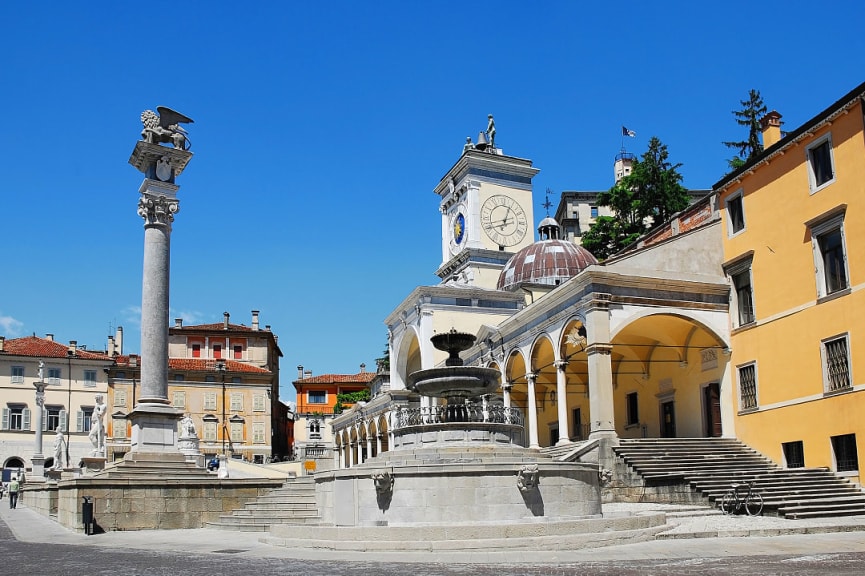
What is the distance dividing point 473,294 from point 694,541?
2561cm

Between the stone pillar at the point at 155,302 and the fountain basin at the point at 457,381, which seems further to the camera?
the stone pillar at the point at 155,302

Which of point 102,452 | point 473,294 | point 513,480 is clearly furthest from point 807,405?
point 102,452

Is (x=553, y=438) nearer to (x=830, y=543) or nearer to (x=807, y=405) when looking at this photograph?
(x=807, y=405)

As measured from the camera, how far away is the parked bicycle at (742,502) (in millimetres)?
19578

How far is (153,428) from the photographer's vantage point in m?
22.2

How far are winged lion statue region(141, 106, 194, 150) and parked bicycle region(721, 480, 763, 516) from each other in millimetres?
17153

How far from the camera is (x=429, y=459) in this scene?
15.5 metres

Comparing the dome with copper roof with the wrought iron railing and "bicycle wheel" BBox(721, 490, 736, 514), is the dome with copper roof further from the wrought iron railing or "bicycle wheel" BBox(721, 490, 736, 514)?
the wrought iron railing

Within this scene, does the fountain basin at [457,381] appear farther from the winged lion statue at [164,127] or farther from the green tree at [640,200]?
the green tree at [640,200]

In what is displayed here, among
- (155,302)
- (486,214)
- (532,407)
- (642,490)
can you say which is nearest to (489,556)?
(642,490)

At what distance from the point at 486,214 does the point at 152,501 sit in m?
32.7

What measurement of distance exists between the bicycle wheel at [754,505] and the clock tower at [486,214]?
29417 mm

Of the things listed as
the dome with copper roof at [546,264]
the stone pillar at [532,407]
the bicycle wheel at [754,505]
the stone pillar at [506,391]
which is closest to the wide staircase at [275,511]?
the bicycle wheel at [754,505]

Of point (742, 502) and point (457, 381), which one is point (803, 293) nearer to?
point (742, 502)
